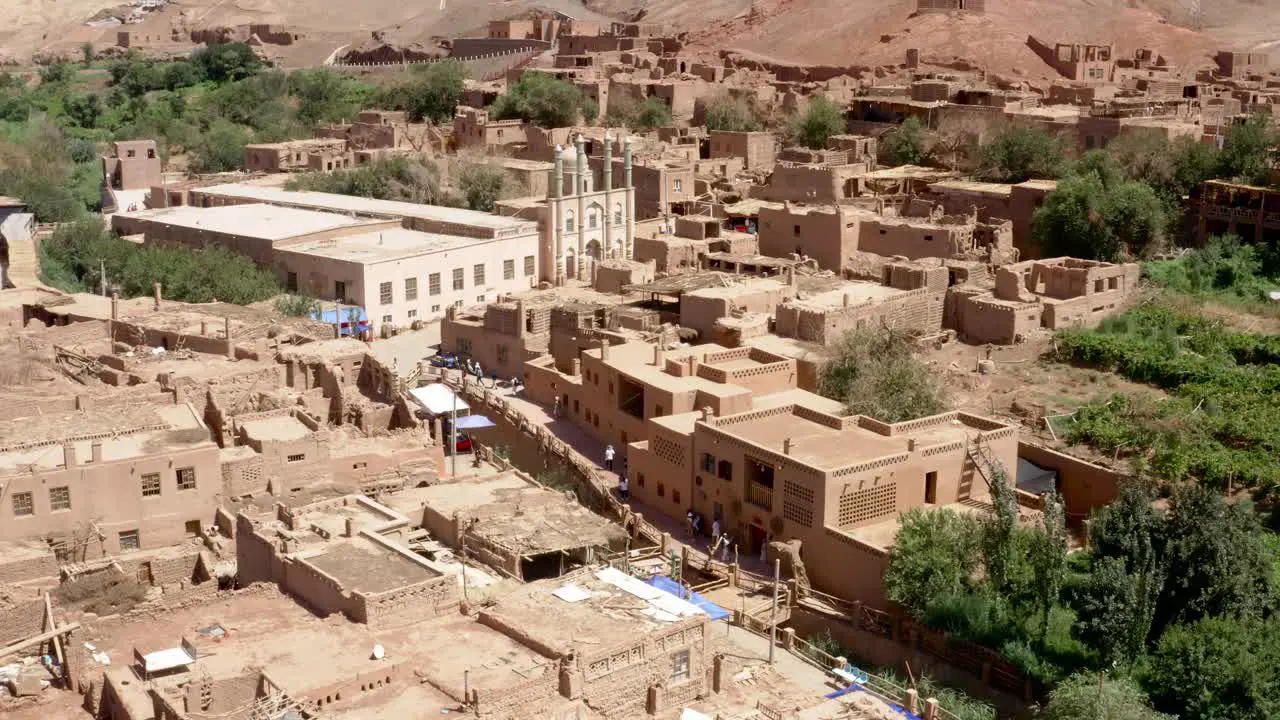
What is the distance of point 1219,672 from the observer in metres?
18.4

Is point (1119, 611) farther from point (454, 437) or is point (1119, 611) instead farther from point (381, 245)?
point (381, 245)

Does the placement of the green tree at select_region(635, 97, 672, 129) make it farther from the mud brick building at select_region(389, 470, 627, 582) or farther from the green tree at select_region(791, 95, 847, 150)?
the mud brick building at select_region(389, 470, 627, 582)

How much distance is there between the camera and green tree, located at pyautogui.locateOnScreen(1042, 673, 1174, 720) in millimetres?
17781

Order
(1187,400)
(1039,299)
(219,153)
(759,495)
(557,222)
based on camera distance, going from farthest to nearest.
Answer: (219,153), (557,222), (1039,299), (1187,400), (759,495)

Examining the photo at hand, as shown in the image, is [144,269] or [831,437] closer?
[831,437]

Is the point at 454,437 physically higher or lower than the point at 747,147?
lower

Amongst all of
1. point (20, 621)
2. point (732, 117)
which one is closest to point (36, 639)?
point (20, 621)

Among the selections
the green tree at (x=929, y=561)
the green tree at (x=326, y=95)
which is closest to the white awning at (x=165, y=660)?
the green tree at (x=929, y=561)

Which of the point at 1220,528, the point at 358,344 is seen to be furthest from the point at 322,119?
the point at 1220,528

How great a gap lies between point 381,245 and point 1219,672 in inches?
1015

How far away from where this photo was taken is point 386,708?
15844 millimetres

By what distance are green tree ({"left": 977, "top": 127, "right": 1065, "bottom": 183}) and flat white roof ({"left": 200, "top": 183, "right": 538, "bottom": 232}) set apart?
12378mm

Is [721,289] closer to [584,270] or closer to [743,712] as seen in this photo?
[584,270]

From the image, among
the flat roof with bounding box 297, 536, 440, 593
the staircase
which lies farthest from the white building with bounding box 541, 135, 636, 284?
the flat roof with bounding box 297, 536, 440, 593
